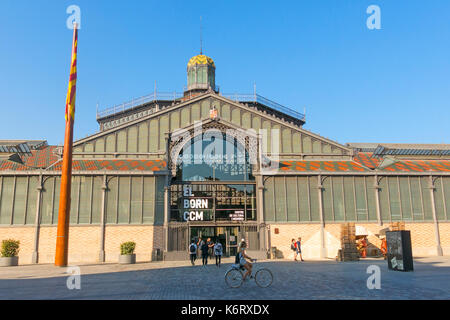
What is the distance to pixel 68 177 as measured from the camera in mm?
24000

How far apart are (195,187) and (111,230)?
8.57 metres

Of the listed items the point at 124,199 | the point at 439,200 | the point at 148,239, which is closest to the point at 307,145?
the point at 439,200

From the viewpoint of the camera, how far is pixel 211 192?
1391 inches

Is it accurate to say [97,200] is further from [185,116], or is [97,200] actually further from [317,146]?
[317,146]

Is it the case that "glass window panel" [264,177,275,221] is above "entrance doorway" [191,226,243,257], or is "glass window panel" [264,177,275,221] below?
above

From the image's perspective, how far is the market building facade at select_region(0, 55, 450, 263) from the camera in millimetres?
33062

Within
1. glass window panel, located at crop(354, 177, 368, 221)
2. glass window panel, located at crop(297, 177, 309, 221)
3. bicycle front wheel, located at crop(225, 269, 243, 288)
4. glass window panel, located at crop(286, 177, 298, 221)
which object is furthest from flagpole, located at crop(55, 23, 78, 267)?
glass window panel, located at crop(354, 177, 368, 221)

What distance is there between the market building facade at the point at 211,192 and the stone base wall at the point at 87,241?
3.5 inches

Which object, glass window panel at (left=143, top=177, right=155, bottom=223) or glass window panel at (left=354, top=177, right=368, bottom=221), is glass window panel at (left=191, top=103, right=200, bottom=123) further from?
glass window panel at (left=354, top=177, right=368, bottom=221)

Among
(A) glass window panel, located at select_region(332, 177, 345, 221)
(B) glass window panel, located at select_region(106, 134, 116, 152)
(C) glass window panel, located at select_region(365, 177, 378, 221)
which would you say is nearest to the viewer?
(A) glass window panel, located at select_region(332, 177, 345, 221)

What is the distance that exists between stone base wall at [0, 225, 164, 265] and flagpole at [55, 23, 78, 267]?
8.77 metres

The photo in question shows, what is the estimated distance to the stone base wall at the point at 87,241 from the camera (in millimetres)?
32219
